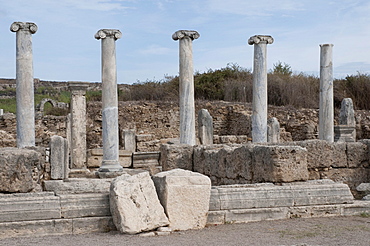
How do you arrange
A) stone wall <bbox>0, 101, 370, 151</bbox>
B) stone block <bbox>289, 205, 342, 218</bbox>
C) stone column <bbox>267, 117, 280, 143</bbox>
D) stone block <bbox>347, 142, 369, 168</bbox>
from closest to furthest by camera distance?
stone block <bbox>289, 205, 342, 218</bbox>, stone block <bbox>347, 142, 369, 168</bbox>, stone column <bbox>267, 117, 280, 143</bbox>, stone wall <bbox>0, 101, 370, 151</bbox>

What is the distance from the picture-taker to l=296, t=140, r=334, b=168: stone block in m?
9.37

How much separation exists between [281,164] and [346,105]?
14.4 m

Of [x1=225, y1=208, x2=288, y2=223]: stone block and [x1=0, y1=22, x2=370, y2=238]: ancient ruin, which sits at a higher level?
[x1=0, y1=22, x2=370, y2=238]: ancient ruin

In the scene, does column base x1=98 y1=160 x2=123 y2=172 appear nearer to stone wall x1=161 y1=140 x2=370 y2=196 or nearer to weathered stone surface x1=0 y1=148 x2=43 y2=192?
stone wall x1=161 y1=140 x2=370 y2=196

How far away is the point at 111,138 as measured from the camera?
14.1 m

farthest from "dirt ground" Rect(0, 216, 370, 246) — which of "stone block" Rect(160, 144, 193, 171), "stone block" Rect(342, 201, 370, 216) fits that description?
"stone block" Rect(160, 144, 193, 171)

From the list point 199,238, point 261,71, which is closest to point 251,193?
point 199,238

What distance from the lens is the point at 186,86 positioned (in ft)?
48.0

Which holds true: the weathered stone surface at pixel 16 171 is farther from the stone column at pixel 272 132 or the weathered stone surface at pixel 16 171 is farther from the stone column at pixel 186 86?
the stone column at pixel 272 132

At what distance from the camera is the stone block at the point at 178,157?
12.6 m

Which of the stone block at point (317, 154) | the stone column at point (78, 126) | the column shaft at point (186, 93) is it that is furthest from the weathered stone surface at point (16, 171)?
the stone column at point (78, 126)

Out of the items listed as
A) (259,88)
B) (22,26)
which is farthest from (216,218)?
(259,88)

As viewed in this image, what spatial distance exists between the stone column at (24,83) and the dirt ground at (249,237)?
822 centimetres

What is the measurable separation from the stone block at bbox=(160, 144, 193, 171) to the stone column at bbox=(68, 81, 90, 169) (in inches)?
284
